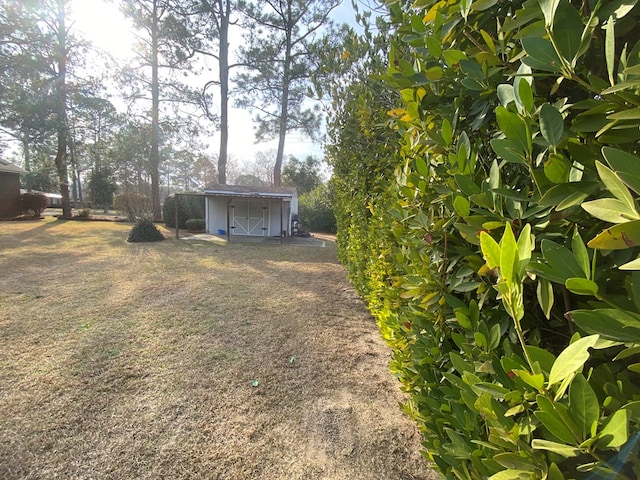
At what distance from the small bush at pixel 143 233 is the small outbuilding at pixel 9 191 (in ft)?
40.0

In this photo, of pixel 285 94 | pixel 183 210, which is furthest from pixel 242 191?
pixel 285 94

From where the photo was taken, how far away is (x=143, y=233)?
11148 mm

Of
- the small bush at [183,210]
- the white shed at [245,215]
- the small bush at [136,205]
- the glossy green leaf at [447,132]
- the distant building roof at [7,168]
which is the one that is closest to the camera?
the glossy green leaf at [447,132]

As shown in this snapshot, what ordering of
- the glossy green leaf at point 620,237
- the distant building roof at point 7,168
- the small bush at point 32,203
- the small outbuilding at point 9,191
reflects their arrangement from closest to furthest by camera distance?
the glossy green leaf at point 620,237 → the distant building roof at point 7,168 → the small outbuilding at point 9,191 → the small bush at point 32,203

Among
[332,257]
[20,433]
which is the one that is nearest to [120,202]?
[332,257]

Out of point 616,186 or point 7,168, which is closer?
point 616,186

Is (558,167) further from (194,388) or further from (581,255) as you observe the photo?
(194,388)

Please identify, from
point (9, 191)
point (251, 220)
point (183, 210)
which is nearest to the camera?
point (251, 220)

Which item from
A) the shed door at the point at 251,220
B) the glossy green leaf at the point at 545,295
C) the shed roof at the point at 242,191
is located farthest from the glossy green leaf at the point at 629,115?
the shed door at the point at 251,220

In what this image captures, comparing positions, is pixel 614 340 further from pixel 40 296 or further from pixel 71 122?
pixel 71 122

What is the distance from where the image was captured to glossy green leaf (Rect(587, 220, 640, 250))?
45 cm

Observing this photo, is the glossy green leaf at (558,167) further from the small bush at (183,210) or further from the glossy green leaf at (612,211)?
the small bush at (183,210)

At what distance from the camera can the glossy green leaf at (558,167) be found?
0.65 meters

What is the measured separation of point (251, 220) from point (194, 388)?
14.2 metres
